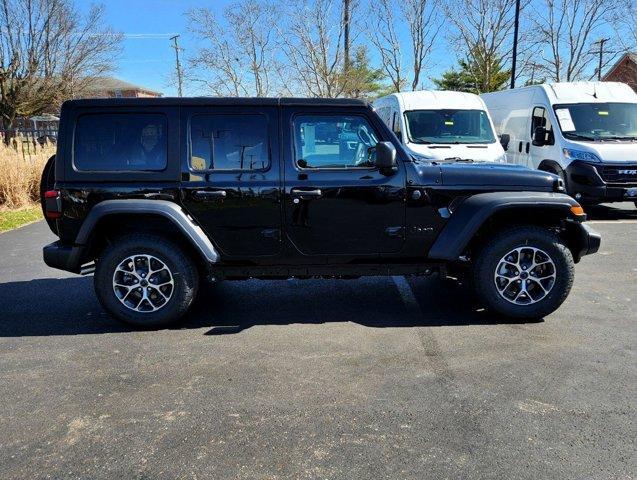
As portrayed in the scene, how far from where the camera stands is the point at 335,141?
14.3 feet

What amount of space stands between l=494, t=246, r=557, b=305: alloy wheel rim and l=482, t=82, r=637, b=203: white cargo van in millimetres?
5541

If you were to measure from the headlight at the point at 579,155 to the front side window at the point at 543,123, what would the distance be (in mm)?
467

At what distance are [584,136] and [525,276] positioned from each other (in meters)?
A: 6.42

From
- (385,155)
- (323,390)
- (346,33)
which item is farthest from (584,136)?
(346,33)

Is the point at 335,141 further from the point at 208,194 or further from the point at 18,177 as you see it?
the point at 18,177

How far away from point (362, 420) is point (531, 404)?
105 centimetres

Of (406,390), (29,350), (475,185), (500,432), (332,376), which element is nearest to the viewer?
(500,432)

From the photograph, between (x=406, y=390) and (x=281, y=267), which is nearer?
(x=406, y=390)

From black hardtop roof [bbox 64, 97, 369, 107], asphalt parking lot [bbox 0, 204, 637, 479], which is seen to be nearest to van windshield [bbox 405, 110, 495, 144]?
asphalt parking lot [bbox 0, 204, 637, 479]

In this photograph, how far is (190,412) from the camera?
306 cm

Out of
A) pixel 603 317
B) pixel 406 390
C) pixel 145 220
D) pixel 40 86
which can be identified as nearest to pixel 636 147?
pixel 603 317

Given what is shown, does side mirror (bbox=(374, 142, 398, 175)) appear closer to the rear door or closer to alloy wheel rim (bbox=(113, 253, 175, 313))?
the rear door

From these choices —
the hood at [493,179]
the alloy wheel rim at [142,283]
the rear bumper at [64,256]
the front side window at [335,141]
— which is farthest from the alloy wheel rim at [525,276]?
the rear bumper at [64,256]

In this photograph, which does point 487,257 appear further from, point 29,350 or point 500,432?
point 29,350
